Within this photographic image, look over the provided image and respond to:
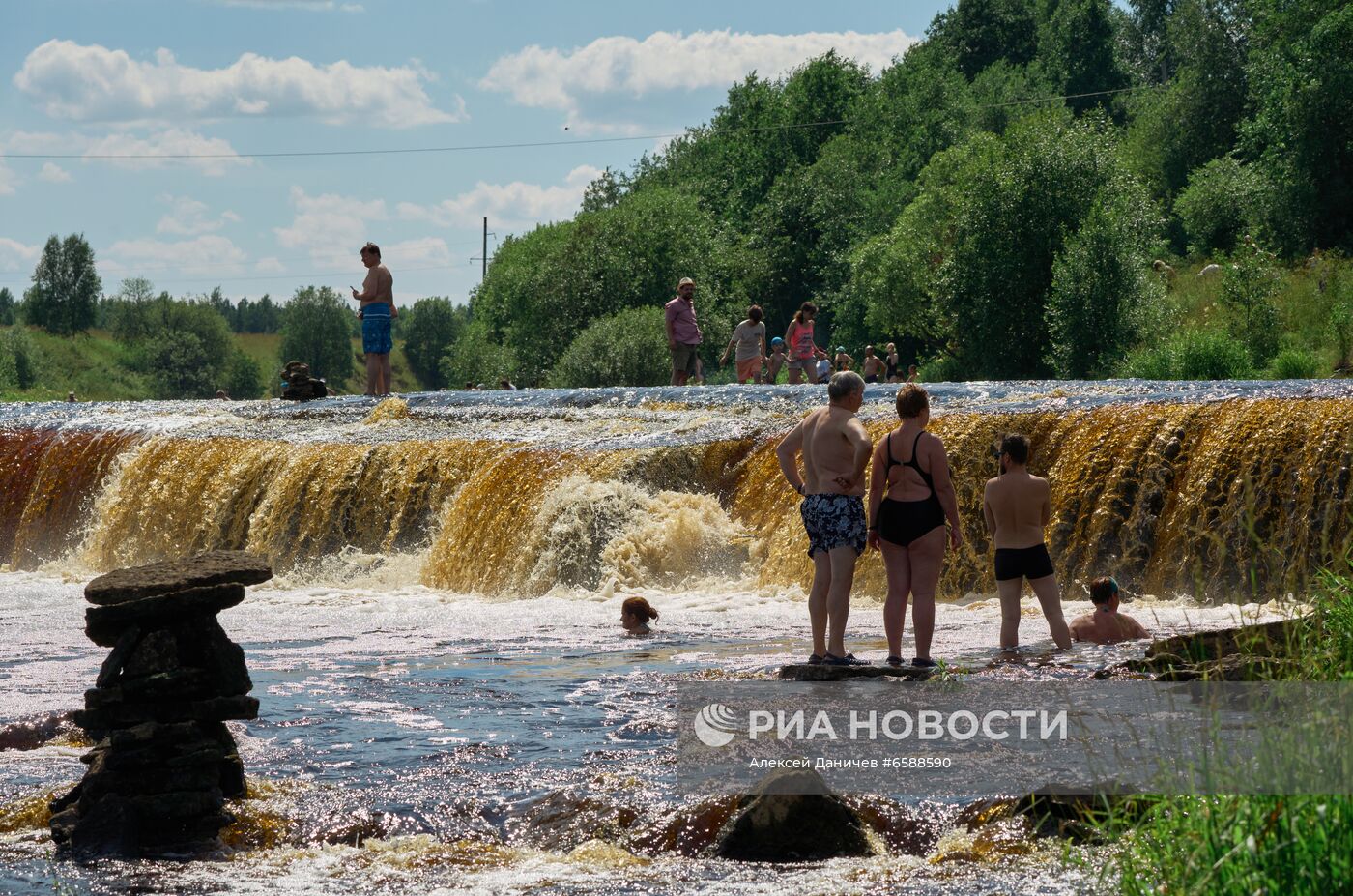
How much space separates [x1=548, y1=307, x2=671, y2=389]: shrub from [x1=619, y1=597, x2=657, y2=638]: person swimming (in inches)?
1321

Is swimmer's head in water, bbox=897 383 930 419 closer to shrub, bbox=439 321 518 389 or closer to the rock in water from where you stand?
the rock in water

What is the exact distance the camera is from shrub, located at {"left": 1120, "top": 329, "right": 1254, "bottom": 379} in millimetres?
29078

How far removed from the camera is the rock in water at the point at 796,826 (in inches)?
269

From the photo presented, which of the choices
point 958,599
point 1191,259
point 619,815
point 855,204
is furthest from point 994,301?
point 619,815

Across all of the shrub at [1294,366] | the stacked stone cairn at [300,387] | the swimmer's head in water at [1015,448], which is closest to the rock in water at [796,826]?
the swimmer's head in water at [1015,448]

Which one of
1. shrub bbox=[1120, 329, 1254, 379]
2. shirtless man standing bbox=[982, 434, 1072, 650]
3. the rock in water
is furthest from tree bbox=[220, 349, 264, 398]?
the rock in water

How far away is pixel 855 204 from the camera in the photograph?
63.1m

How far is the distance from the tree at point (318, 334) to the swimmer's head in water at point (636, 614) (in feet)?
396

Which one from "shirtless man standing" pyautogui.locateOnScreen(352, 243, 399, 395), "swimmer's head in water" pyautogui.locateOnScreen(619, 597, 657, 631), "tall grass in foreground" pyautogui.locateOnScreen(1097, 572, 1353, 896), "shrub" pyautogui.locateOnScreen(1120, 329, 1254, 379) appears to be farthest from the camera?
"shrub" pyautogui.locateOnScreen(1120, 329, 1254, 379)

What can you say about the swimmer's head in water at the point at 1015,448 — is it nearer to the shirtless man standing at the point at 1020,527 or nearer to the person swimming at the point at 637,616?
the shirtless man standing at the point at 1020,527

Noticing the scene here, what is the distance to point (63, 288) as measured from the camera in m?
120

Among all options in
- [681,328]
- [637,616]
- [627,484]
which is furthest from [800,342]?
[637,616]

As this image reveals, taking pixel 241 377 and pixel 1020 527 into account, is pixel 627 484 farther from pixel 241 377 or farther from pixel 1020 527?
pixel 241 377

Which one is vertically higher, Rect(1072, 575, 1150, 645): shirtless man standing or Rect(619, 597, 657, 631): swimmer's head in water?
Rect(1072, 575, 1150, 645): shirtless man standing
